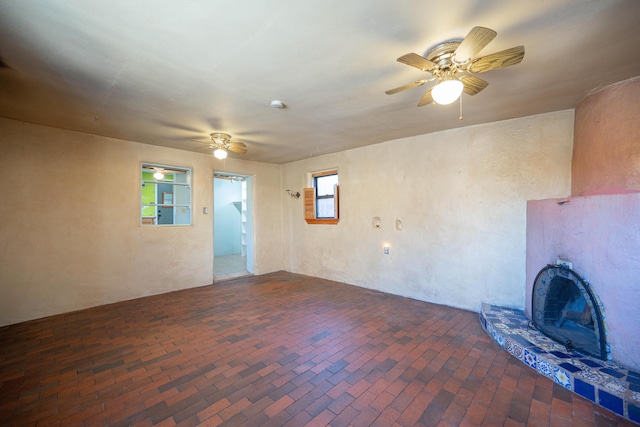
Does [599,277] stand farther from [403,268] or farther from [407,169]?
[407,169]

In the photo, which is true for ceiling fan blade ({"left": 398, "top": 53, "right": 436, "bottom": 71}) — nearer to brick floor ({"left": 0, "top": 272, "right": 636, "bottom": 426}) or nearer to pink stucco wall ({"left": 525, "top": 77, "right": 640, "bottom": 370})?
pink stucco wall ({"left": 525, "top": 77, "right": 640, "bottom": 370})

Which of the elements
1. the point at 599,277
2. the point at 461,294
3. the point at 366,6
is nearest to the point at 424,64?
the point at 366,6

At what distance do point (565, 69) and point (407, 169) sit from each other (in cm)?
216

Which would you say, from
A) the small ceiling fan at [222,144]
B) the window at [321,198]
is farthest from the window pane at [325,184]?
the small ceiling fan at [222,144]

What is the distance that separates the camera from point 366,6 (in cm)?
145

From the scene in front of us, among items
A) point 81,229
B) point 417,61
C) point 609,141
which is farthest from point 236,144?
point 609,141

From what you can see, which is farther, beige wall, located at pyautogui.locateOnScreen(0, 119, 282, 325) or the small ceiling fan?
the small ceiling fan

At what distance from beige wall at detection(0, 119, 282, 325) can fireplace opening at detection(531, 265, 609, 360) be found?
5.22 metres

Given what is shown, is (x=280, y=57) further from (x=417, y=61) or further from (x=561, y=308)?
(x=561, y=308)

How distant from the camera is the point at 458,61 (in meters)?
1.78

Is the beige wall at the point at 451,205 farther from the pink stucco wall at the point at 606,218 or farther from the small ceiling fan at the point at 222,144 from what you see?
the small ceiling fan at the point at 222,144

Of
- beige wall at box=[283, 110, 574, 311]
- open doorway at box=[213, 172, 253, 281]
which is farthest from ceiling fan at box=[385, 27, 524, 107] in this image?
open doorway at box=[213, 172, 253, 281]

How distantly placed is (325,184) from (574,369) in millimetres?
4481

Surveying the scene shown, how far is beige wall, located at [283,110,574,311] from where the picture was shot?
3104 mm
